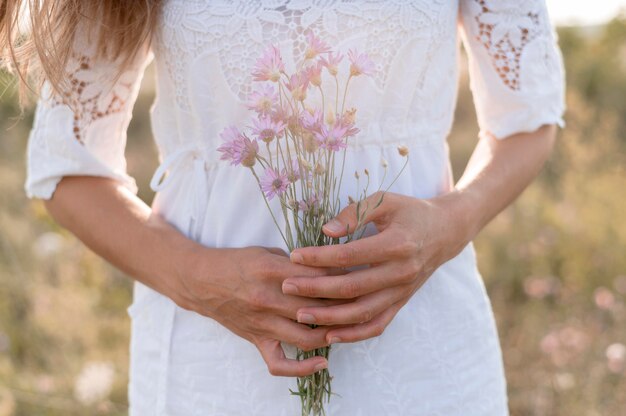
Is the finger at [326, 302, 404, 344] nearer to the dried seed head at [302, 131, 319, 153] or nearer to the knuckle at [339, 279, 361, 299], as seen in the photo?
the knuckle at [339, 279, 361, 299]

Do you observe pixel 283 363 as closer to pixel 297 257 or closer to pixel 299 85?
pixel 297 257

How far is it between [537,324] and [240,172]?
123 inches

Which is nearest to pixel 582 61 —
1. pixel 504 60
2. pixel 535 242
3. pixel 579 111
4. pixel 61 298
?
pixel 579 111

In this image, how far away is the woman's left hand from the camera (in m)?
1.15

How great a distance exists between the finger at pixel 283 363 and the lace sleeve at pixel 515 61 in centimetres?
66

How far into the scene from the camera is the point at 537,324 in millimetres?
4117

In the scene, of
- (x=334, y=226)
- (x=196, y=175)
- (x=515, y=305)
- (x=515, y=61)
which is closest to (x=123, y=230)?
(x=196, y=175)

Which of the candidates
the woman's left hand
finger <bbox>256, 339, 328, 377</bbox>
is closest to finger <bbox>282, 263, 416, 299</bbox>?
the woman's left hand

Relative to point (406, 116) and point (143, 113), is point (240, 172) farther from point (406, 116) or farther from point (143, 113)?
point (143, 113)

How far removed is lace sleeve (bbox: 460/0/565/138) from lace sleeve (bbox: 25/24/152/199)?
0.66 metres

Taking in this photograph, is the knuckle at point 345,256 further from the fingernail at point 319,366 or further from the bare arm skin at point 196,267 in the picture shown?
the fingernail at point 319,366

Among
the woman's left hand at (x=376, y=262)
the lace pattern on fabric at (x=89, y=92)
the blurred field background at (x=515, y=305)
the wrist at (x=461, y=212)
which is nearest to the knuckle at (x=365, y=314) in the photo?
the woman's left hand at (x=376, y=262)

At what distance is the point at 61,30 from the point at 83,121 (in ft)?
0.62

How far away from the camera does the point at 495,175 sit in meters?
1.48
